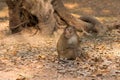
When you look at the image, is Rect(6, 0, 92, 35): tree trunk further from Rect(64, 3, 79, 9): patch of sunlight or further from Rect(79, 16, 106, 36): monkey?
Rect(64, 3, 79, 9): patch of sunlight

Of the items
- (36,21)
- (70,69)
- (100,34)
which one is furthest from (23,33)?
(70,69)

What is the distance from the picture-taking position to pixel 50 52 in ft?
26.1

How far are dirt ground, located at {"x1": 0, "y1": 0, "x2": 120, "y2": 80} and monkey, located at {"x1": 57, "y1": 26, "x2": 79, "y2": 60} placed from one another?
0.16m

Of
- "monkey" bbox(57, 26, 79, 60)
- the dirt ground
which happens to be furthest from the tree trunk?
"monkey" bbox(57, 26, 79, 60)

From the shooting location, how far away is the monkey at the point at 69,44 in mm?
7258

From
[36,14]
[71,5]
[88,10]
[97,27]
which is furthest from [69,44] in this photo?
[71,5]

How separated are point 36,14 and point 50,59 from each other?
1667 millimetres

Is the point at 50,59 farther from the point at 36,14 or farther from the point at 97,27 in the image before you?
the point at 97,27

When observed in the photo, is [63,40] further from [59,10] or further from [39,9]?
[59,10]

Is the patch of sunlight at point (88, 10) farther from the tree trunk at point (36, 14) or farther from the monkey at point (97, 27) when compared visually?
the tree trunk at point (36, 14)

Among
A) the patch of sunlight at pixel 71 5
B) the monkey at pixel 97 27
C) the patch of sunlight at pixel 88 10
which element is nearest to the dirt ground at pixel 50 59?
the monkey at pixel 97 27

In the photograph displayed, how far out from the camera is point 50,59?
757 cm

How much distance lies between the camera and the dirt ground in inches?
267

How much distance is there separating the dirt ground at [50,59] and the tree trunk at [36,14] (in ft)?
0.65
